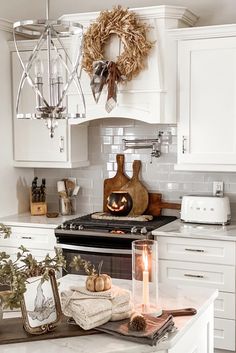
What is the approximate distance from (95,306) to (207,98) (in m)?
2.48

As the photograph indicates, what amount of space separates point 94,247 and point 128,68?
134cm

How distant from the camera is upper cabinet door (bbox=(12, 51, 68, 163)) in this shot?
4730 mm

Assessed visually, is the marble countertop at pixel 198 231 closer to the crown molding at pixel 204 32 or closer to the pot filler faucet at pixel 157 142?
the pot filler faucet at pixel 157 142

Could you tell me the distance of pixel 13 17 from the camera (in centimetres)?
495

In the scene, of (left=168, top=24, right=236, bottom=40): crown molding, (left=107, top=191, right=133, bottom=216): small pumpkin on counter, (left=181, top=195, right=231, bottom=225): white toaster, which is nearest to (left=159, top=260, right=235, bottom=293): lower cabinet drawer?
(left=181, top=195, right=231, bottom=225): white toaster

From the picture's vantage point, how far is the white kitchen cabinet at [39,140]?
4.70 m

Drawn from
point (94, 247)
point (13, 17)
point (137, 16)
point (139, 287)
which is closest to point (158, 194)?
point (94, 247)

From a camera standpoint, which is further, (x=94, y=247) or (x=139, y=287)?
(x=94, y=247)

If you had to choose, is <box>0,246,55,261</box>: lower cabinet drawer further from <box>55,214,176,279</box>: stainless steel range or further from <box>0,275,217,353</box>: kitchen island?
<box>0,275,217,353</box>: kitchen island

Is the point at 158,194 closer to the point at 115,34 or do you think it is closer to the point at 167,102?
the point at 167,102

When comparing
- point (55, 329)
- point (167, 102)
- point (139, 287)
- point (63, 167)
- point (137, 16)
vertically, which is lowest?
point (55, 329)

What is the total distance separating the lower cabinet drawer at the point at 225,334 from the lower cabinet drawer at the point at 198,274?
24cm

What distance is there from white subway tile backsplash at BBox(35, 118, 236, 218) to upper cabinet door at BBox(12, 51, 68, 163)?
37 centimetres

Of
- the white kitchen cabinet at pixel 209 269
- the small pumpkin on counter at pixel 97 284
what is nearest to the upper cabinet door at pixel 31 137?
the white kitchen cabinet at pixel 209 269
